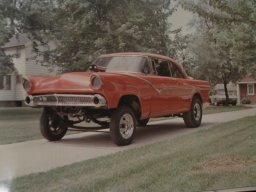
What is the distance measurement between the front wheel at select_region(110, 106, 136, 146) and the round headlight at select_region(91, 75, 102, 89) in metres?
0.34

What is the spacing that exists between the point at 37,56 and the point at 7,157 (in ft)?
1.39

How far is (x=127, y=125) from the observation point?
2.50 metres

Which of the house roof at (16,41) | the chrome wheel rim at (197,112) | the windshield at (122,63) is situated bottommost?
the chrome wheel rim at (197,112)

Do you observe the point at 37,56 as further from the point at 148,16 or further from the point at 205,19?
the point at 205,19

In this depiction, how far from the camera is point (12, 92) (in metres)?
1.78

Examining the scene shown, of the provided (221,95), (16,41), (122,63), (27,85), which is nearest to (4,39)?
(16,41)

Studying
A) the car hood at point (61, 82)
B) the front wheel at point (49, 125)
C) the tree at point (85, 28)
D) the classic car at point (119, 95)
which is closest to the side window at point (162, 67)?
the classic car at point (119, 95)

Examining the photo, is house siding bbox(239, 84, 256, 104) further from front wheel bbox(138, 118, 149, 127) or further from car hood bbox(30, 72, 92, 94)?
car hood bbox(30, 72, 92, 94)

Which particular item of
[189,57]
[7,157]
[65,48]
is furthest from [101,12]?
[7,157]

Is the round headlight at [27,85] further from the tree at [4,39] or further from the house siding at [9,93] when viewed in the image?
the tree at [4,39]

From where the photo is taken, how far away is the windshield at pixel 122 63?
196 cm

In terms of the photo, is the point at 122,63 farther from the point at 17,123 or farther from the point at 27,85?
the point at 17,123

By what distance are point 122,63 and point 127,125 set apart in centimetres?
50

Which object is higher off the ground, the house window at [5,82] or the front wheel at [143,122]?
the house window at [5,82]
